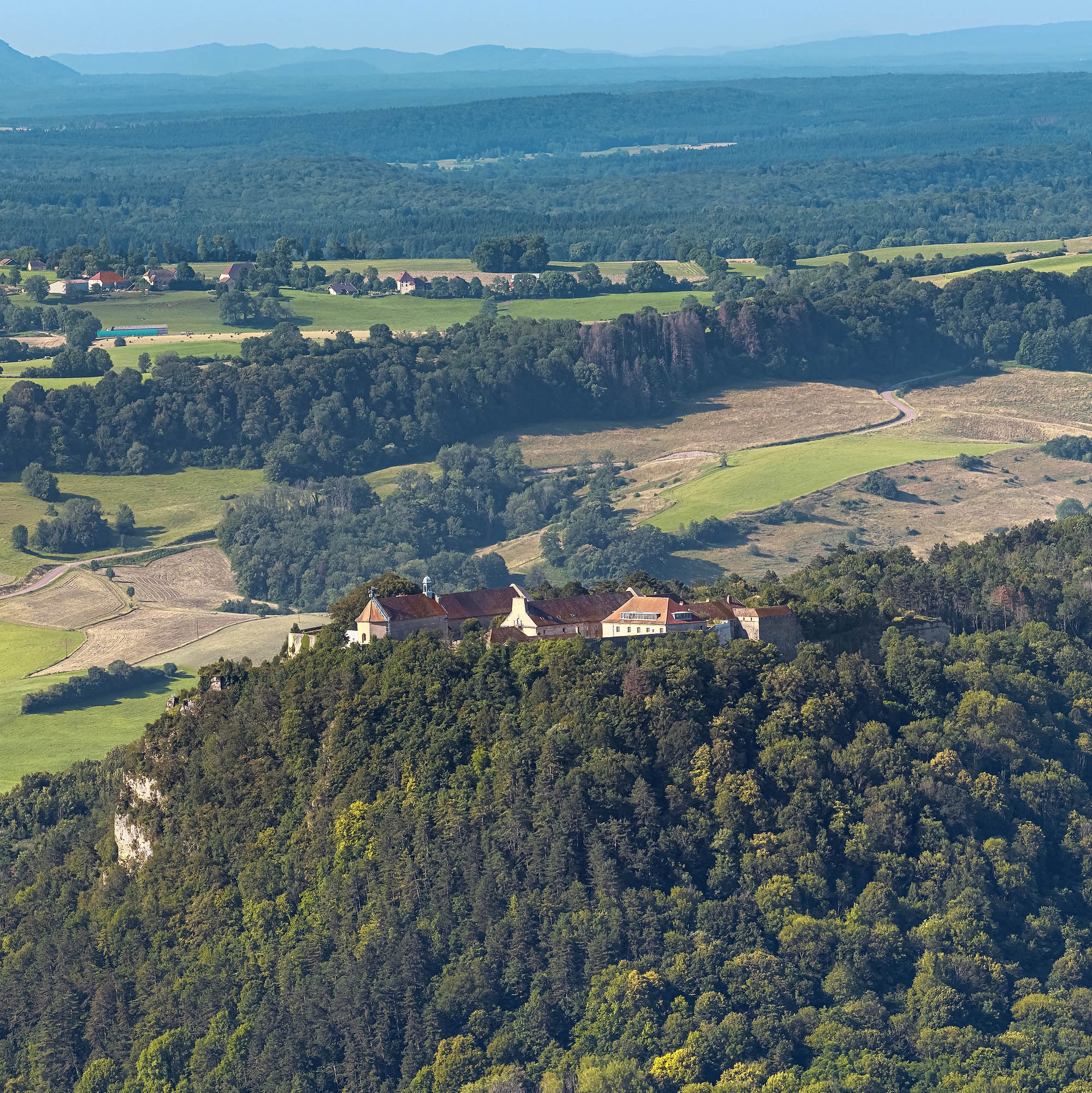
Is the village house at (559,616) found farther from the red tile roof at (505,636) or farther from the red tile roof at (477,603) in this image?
the red tile roof at (477,603)

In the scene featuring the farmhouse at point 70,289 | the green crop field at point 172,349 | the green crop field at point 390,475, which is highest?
the farmhouse at point 70,289

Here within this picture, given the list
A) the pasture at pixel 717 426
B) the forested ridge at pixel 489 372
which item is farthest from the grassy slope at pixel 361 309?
the pasture at pixel 717 426

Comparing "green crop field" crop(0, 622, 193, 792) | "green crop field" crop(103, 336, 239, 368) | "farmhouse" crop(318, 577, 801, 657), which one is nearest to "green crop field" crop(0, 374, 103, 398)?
"green crop field" crop(103, 336, 239, 368)

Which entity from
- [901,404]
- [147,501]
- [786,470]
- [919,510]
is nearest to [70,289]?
[147,501]

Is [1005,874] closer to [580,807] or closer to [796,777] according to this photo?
[796,777]

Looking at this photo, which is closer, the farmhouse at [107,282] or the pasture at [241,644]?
the pasture at [241,644]

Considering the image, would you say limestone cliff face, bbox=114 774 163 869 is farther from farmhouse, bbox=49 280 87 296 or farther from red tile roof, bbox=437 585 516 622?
farmhouse, bbox=49 280 87 296
